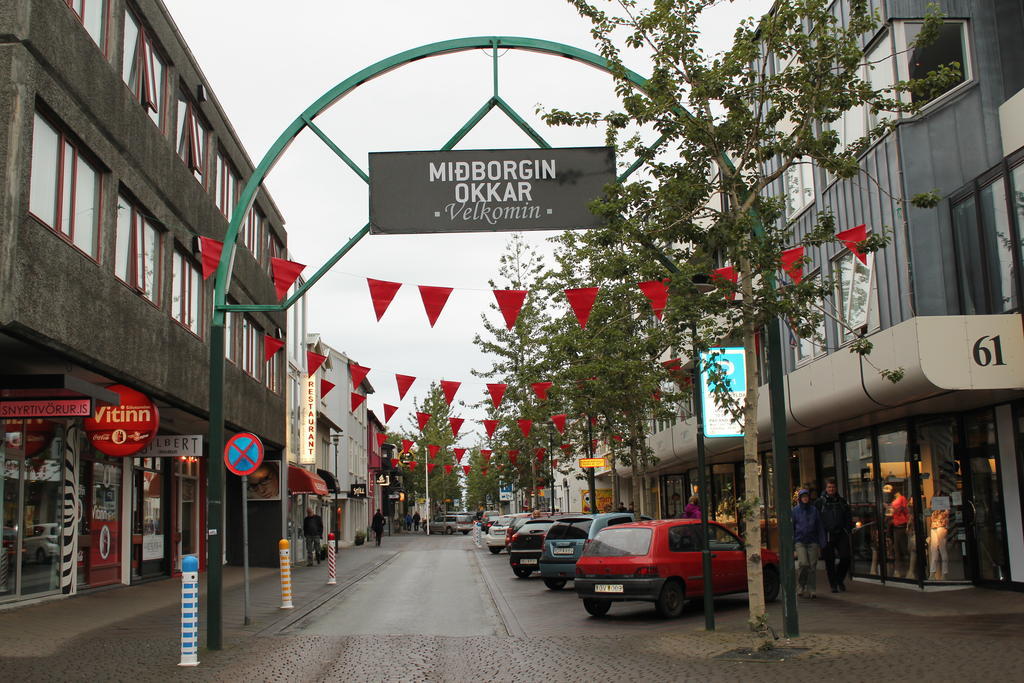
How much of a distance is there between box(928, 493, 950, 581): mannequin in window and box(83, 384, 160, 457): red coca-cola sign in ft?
45.0

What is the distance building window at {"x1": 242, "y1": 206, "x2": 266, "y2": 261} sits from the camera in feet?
97.7

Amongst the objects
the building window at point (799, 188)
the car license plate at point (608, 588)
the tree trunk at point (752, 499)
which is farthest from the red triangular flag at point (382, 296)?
the building window at point (799, 188)

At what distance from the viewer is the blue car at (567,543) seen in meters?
22.0

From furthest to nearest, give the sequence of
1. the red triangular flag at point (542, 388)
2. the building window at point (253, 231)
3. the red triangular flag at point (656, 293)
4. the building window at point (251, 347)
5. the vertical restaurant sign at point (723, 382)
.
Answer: the red triangular flag at point (542, 388) → the building window at point (253, 231) → the building window at point (251, 347) → the red triangular flag at point (656, 293) → the vertical restaurant sign at point (723, 382)

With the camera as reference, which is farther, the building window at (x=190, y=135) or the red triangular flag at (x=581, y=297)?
the building window at (x=190, y=135)

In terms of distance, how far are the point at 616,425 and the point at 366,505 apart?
53.0 meters

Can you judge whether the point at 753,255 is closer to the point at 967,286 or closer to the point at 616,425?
the point at 967,286

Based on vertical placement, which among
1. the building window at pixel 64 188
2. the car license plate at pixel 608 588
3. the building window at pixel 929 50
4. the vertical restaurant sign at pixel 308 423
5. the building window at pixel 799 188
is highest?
the building window at pixel 929 50

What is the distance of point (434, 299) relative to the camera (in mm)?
16797

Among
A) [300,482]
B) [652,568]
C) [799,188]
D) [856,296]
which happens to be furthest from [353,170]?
[300,482]

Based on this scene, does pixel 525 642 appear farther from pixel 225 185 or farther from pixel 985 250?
pixel 225 185

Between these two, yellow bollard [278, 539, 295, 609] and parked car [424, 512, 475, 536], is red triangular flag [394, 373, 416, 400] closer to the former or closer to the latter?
yellow bollard [278, 539, 295, 609]

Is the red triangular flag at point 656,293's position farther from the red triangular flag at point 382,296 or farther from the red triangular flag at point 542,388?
the red triangular flag at point 542,388

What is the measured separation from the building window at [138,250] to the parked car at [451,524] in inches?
2515
